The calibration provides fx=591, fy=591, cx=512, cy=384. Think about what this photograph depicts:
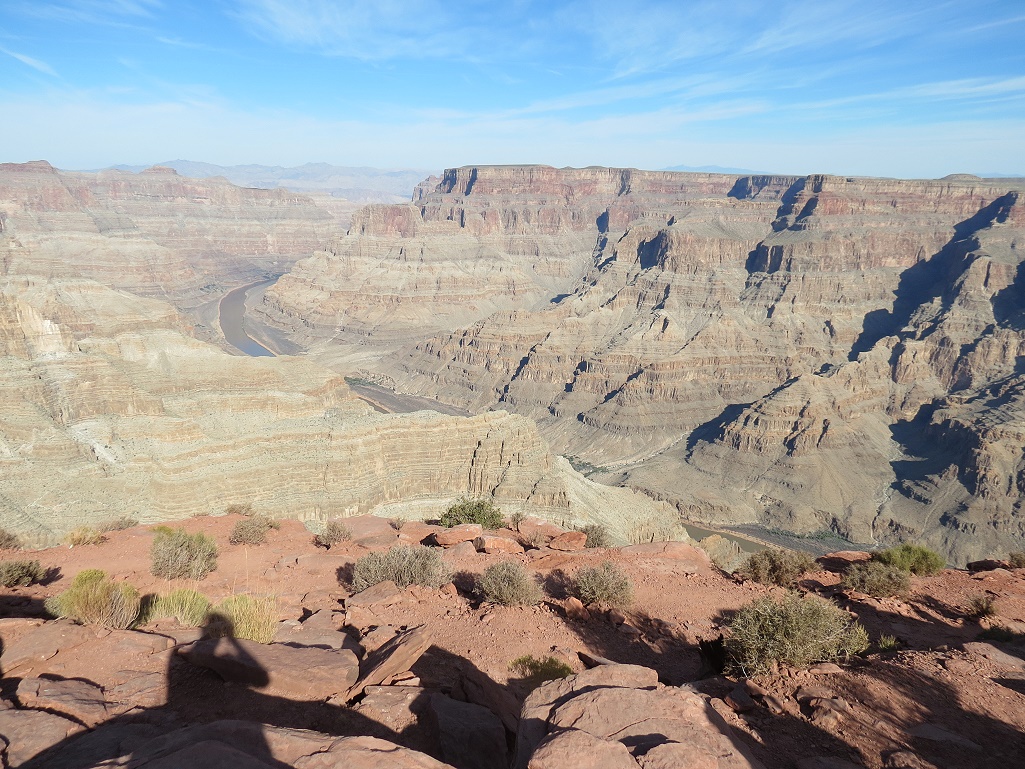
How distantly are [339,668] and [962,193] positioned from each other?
197 metres

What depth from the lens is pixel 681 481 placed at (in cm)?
8375

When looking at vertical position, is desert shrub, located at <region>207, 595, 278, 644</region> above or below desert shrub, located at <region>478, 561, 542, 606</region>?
above

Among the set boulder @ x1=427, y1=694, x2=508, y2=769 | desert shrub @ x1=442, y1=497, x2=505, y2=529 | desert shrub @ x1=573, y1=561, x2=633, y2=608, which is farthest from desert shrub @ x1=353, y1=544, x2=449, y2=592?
desert shrub @ x1=442, y1=497, x2=505, y2=529

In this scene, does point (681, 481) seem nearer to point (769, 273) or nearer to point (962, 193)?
point (769, 273)

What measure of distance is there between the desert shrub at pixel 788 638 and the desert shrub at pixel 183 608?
9.75 m

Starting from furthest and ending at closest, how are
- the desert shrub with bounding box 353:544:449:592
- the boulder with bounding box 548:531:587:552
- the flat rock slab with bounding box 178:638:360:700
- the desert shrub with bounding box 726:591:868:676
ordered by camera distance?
the boulder with bounding box 548:531:587:552
the desert shrub with bounding box 353:544:449:592
the desert shrub with bounding box 726:591:868:676
the flat rock slab with bounding box 178:638:360:700

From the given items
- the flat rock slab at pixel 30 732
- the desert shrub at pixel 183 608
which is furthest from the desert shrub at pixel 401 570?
the flat rock slab at pixel 30 732

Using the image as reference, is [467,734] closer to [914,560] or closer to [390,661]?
[390,661]

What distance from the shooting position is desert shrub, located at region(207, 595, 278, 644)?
1006cm

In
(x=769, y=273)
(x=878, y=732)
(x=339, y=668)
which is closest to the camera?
(x=878, y=732)

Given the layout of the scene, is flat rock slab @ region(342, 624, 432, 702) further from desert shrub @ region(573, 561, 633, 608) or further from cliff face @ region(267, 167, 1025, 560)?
cliff face @ region(267, 167, 1025, 560)

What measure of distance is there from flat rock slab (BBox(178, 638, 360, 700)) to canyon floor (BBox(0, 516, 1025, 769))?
146 millimetres

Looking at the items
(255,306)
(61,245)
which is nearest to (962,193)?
(255,306)

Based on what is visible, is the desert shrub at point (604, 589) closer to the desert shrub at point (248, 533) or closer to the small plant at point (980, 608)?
the small plant at point (980, 608)
